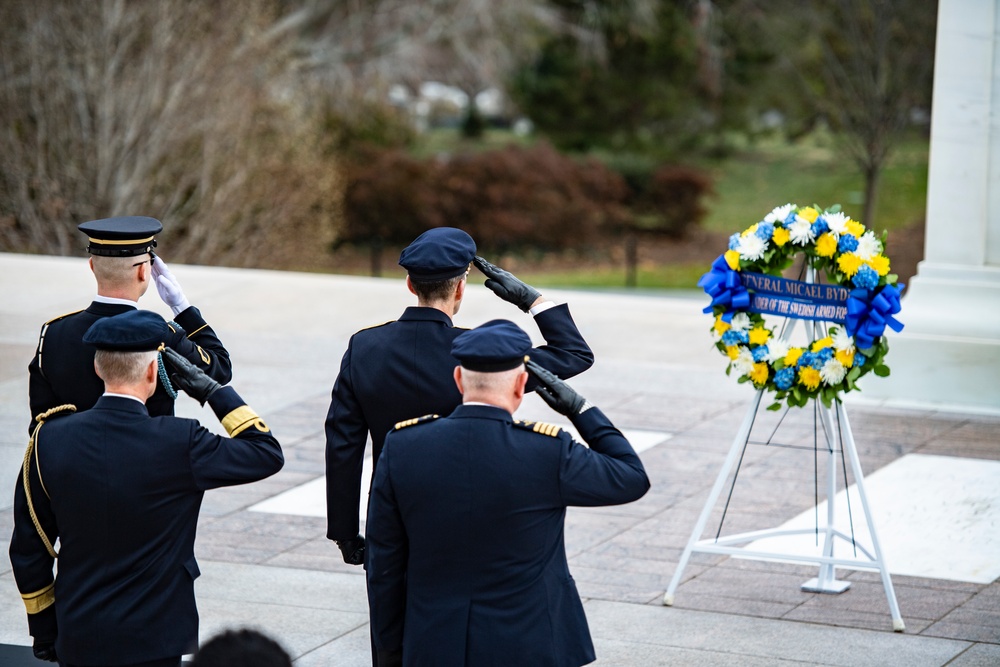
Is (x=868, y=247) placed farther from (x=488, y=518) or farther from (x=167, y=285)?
(x=167, y=285)

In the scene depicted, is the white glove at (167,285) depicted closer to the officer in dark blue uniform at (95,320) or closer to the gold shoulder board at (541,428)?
the officer in dark blue uniform at (95,320)

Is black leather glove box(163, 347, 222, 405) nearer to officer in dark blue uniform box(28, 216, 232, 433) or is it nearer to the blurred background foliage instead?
officer in dark blue uniform box(28, 216, 232, 433)

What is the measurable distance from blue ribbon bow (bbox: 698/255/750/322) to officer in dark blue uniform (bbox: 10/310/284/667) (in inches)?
91.3

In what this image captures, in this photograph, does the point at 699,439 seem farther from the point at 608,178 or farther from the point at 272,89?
the point at 608,178

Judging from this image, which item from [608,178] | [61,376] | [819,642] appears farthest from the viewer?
[608,178]

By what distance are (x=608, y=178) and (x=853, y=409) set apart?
58.1ft

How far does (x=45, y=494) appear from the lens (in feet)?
12.7

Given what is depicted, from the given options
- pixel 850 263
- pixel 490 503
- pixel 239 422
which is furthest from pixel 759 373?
pixel 239 422

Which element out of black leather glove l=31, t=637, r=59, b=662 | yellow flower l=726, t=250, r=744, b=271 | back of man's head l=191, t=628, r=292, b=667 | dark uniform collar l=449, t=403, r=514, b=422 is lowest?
black leather glove l=31, t=637, r=59, b=662

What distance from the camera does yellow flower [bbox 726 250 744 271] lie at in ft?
18.3

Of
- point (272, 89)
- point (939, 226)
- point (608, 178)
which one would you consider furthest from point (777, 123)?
point (939, 226)

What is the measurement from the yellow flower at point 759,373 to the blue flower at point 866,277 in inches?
19.6

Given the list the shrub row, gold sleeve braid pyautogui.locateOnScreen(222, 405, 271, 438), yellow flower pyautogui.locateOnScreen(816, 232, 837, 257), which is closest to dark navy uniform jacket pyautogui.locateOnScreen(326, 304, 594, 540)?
gold sleeve braid pyautogui.locateOnScreen(222, 405, 271, 438)

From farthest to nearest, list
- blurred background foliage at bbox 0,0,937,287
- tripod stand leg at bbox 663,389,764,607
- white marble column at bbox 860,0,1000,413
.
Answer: blurred background foliage at bbox 0,0,937,287, white marble column at bbox 860,0,1000,413, tripod stand leg at bbox 663,389,764,607
